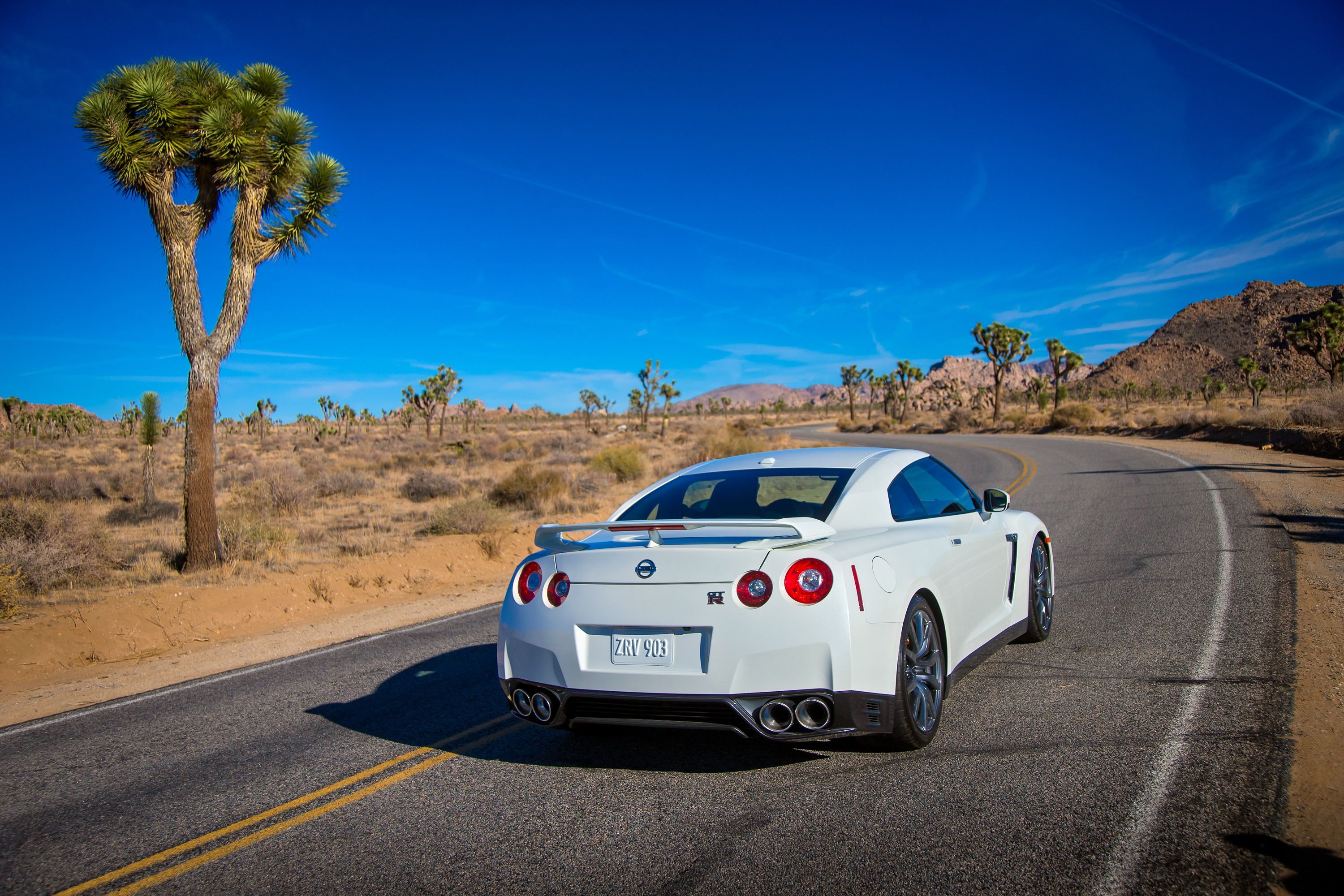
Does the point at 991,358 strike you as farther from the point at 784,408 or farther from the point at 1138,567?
the point at 784,408

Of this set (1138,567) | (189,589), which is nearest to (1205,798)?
(1138,567)

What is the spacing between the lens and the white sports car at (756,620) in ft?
11.5

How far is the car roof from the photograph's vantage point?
481cm

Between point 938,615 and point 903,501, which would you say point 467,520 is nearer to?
point 903,501

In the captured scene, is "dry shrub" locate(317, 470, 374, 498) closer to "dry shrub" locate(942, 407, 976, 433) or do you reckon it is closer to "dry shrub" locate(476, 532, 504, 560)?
"dry shrub" locate(476, 532, 504, 560)

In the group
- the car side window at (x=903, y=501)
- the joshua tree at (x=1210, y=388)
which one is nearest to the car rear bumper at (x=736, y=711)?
the car side window at (x=903, y=501)

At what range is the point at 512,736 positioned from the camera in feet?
15.3

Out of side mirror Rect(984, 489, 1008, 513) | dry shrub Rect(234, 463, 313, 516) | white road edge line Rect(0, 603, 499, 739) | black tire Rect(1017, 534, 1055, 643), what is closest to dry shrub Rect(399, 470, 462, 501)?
dry shrub Rect(234, 463, 313, 516)

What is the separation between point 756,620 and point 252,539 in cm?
1239

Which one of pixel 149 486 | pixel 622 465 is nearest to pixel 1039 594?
pixel 622 465

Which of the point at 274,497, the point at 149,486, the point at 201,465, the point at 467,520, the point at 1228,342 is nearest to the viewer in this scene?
the point at 201,465

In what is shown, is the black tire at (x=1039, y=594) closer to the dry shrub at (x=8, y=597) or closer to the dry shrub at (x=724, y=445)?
the dry shrub at (x=8, y=597)

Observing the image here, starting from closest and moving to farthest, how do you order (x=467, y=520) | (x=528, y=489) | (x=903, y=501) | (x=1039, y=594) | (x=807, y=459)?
(x=903, y=501) → (x=807, y=459) → (x=1039, y=594) → (x=467, y=520) → (x=528, y=489)

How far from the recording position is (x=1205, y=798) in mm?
3352
